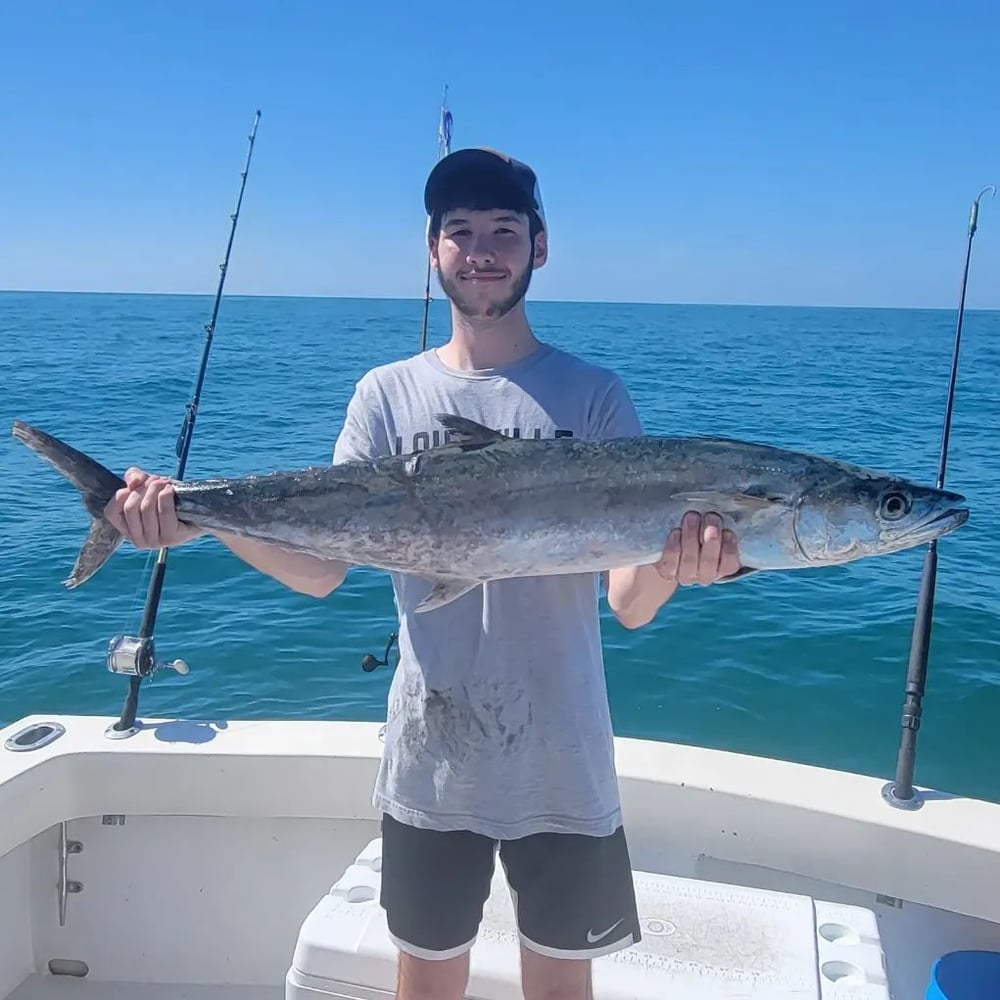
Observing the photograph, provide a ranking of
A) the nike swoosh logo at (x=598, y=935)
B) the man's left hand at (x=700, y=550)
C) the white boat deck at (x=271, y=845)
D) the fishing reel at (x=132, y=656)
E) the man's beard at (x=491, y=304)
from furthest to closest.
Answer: the fishing reel at (x=132, y=656) < the white boat deck at (x=271, y=845) < the man's beard at (x=491, y=304) < the nike swoosh logo at (x=598, y=935) < the man's left hand at (x=700, y=550)

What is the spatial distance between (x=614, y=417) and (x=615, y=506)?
0.25m

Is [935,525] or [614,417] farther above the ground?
[614,417]

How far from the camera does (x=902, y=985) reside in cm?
303

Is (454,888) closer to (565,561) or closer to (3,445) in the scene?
(565,561)

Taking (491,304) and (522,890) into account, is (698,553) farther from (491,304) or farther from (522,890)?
(522,890)

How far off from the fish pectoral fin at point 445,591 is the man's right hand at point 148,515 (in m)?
0.62

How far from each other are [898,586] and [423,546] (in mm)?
7592

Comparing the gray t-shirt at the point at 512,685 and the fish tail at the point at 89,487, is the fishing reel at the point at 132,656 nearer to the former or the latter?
the fish tail at the point at 89,487

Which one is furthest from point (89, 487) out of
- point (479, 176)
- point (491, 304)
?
point (479, 176)

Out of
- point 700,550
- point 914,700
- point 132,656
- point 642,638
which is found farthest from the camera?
point 642,638

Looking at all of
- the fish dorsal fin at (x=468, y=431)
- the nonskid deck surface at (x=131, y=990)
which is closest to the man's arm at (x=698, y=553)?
the fish dorsal fin at (x=468, y=431)

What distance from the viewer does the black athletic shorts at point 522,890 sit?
2238 mm

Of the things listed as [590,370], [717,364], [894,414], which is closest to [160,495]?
[590,370]

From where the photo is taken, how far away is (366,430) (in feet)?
8.09
